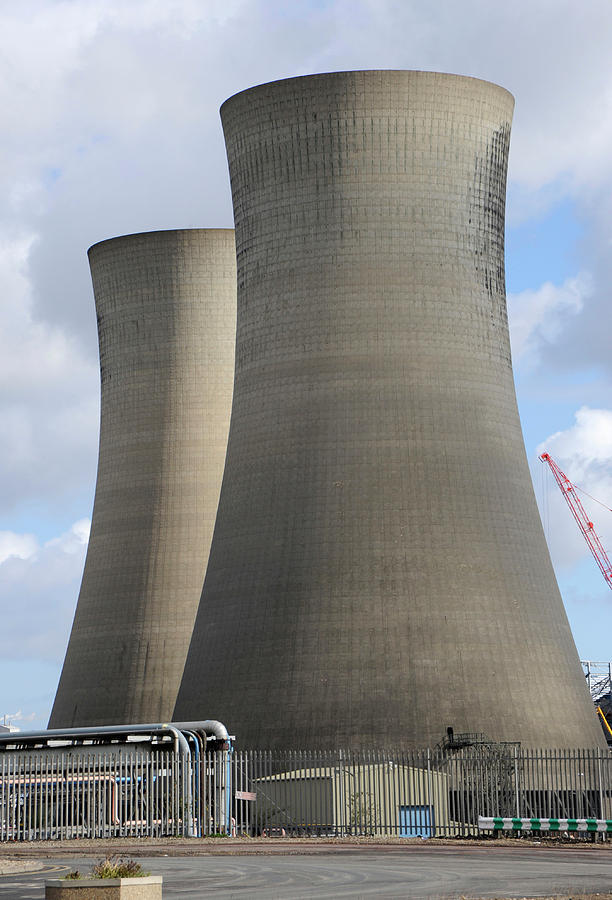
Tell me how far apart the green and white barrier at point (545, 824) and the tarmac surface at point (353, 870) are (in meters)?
0.34

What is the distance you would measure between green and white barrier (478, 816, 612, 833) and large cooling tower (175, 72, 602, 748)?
24.1 ft

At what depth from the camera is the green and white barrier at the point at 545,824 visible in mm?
23406

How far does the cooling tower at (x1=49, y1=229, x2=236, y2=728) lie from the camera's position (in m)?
44.0

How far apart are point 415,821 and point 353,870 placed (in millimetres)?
9712

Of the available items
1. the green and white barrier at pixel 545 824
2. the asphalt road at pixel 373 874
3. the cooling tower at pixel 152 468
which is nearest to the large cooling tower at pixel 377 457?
the green and white barrier at pixel 545 824

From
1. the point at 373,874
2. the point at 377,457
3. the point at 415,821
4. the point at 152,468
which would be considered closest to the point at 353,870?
the point at 373,874

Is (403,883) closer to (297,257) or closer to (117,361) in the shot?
(297,257)

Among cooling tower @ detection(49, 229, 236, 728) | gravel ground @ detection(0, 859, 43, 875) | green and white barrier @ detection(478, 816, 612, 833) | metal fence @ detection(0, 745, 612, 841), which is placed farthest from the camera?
cooling tower @ detection(49, 229, 236, 728)

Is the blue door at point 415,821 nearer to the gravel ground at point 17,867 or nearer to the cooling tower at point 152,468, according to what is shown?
the gravel ground at point 17,867

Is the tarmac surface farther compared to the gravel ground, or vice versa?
the gravel ground

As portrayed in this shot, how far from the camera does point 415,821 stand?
28.3 meters

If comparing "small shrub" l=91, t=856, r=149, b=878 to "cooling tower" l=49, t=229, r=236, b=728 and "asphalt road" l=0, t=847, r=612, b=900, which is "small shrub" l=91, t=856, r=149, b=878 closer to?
"asphalt road" l=0, t=847, r=612, b=900

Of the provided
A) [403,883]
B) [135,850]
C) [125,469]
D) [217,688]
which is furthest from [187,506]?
[403,883]

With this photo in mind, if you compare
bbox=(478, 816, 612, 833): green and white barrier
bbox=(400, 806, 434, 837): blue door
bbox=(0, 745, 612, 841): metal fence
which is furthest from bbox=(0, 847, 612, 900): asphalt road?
bbox=(0, 745, 612, 841): metal fence
